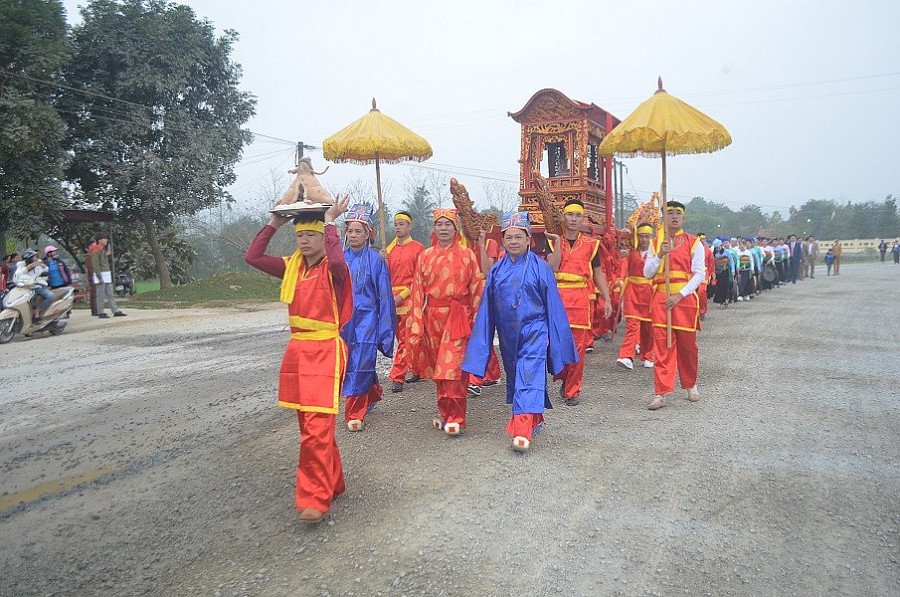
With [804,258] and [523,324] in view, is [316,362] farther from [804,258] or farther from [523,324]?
[804,258]

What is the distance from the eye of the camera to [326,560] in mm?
3348

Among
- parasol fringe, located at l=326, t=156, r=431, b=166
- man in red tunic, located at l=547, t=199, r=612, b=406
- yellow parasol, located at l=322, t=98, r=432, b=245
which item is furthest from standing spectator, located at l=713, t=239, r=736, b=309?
yellow parasol, located at l=322, t=98, r=432, b=245

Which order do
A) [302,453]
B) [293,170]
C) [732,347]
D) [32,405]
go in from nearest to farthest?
[302,453], [293,170], [32,405], [732,347]

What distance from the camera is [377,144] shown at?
22.6ft

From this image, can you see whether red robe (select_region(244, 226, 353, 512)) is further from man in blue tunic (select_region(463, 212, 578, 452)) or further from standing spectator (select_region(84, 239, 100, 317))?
standing spectator (select_region(84, 239, 100, 317))

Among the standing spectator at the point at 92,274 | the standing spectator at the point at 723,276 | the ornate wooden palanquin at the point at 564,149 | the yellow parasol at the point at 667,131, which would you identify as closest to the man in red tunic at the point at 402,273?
the yellow parasol at the point at 667,131

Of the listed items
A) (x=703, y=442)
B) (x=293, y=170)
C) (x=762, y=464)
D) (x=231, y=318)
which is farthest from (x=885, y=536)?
(x=231, y=318)

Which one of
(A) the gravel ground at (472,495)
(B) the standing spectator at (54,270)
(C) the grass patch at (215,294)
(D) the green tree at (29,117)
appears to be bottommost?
(A) the gravel ground at (472,495)

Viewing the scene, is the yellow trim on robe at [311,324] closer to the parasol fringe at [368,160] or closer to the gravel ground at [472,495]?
the gravel ground at [472,495]

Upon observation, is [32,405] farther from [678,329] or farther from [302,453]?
[678,329]

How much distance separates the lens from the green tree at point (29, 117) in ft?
51.3

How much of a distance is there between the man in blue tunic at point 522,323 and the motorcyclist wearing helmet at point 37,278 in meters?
10.3

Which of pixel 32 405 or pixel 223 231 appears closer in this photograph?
pixel 32 405

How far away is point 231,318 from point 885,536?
43.5 feet
